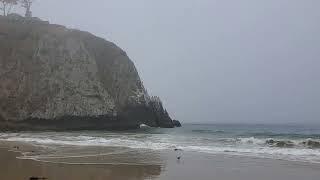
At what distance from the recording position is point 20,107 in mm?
54812

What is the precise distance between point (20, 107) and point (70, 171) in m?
42.2

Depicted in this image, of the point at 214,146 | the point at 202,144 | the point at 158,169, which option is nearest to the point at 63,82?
the point at 202,144

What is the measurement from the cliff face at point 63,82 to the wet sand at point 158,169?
36500 mm

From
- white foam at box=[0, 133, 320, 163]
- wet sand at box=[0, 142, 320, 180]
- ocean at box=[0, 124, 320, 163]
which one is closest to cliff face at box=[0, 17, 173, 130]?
ocean at box=[0, 124, 320, 163]

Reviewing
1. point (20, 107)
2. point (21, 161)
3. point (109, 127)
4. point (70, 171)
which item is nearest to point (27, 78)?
point (20, 107)

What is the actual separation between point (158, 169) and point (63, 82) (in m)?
43.7

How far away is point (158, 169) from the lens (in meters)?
16.3

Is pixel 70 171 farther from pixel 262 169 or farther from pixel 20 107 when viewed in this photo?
pixel 20 107

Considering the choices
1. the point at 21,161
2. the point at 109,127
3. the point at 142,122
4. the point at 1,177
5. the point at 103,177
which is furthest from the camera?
the point at 142,122

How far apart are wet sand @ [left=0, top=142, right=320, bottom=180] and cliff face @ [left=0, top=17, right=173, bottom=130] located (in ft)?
120

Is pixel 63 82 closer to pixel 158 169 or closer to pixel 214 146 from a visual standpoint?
pixel 214 146

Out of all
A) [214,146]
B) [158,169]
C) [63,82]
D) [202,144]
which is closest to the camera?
[158,169]

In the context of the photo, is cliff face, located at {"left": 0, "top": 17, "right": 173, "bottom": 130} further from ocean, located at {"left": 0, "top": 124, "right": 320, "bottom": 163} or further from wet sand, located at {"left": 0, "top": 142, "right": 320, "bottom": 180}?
wet sand, located at {"left": 0, "top": 142, "right": 320, "bottom": 180}

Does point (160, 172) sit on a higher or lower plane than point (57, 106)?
lower
